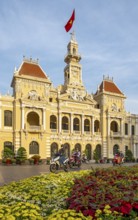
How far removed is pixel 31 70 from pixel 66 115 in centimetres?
986

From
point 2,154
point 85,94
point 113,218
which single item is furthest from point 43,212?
point 85,94

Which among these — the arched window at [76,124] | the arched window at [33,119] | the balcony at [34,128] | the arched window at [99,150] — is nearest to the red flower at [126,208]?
the balcony at [34,128]

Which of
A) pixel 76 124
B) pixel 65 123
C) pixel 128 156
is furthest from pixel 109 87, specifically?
pixel 128 156

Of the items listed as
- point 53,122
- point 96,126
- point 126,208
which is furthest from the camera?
point 96,126

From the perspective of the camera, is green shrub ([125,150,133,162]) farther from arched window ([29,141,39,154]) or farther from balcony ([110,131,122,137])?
arched window ([29,141,39,154])

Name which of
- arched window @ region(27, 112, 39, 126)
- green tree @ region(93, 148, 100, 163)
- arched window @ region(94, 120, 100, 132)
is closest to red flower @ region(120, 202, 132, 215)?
green tree @ region(93, 148, 100, 163)

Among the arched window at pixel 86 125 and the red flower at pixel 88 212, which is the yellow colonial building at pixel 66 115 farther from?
the red flower at pixel 88 212

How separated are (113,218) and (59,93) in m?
39.6

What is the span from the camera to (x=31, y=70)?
42219 millimetres

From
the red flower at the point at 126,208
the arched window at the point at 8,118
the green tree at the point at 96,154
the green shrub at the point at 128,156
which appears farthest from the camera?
the green shrub at the point at 128,156

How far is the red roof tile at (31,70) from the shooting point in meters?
41.0

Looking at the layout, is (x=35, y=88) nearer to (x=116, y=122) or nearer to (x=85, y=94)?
(x=85, y=94)

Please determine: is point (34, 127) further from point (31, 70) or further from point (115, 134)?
point (115, 134)

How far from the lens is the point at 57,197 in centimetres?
666
